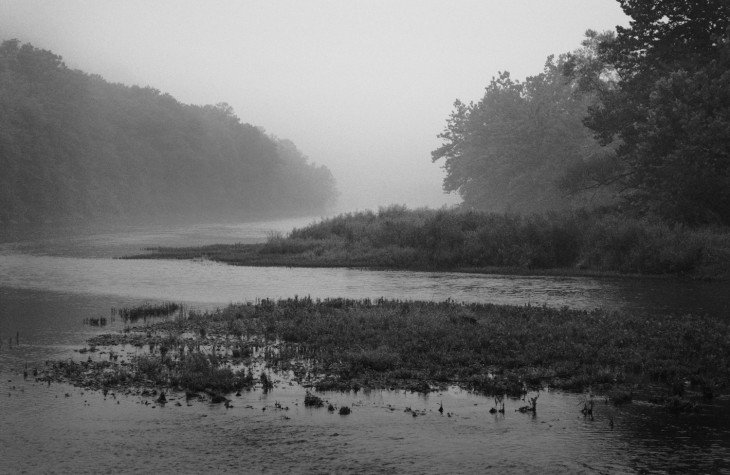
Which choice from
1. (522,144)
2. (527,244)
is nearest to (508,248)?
(527,244)

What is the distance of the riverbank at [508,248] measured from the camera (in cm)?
3766

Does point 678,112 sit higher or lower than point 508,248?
higher

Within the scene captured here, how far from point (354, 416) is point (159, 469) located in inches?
150

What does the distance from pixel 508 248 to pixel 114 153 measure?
10024cm

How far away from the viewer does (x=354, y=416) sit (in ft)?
44.3

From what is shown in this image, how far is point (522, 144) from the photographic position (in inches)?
3201

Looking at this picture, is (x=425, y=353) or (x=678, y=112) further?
(x=678, y=112)

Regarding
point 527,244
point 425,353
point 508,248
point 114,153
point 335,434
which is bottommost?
point 335,434

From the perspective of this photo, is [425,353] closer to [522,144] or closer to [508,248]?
[508,248]

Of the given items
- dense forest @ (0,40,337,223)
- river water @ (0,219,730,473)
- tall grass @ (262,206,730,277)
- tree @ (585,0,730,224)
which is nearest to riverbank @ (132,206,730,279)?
tall grass @ (262,206,730,277)

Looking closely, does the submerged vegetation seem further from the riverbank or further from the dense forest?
the dense forest

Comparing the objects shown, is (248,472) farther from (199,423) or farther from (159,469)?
(199,423)

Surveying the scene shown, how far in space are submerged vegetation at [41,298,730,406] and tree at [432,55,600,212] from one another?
169 ft

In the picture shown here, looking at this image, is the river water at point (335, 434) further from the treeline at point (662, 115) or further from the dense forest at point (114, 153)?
the dense forest at point (114, 153)
